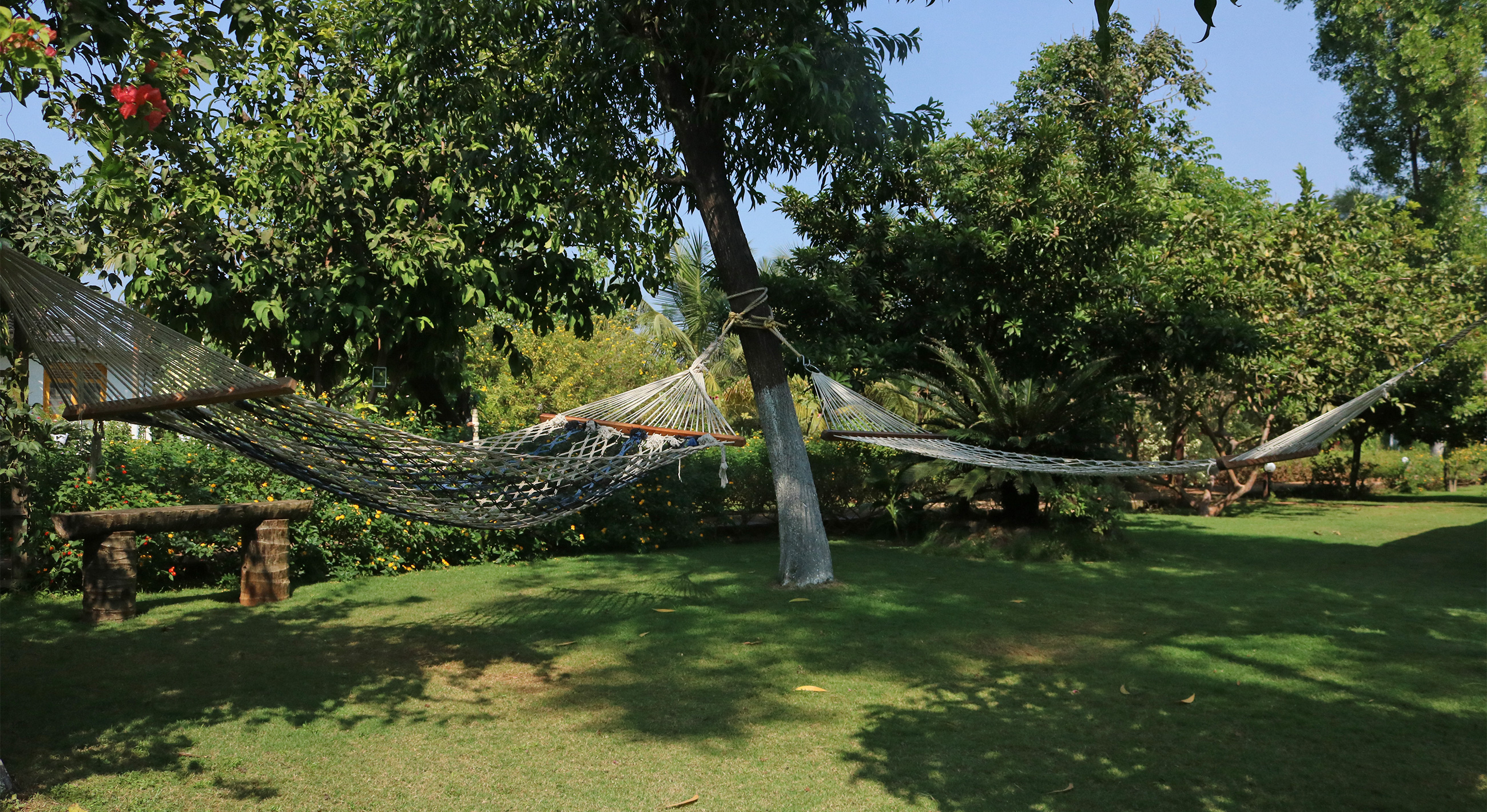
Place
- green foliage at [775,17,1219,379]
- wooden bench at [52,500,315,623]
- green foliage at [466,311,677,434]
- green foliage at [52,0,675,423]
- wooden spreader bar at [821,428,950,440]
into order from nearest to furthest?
1. wooden bench at [52,500,315,623]
2. wooden spreader bar at [821,428,950,440]
3. green foliage at [52,0,675,423]
4. green foliage at [775,17,1219,379]
5. green foliage at [466,311,677,434]

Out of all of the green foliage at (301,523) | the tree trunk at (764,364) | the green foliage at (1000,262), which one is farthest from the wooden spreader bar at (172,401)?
the green foliage at (1000,262)

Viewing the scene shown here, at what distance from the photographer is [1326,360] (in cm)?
1124

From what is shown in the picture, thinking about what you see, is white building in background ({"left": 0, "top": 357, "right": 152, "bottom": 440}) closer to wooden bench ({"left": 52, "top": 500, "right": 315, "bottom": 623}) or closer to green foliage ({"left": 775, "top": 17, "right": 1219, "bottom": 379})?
wooden bench ({"left": 52, "top": 500, "right": 315, "bottom": 623})

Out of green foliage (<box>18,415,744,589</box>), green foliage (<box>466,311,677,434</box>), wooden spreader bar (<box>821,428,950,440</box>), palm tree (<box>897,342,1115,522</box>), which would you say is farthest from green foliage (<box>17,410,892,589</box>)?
green foliage (<box>466,311,677,434</box>)

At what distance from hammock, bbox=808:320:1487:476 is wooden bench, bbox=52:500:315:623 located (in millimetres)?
3064

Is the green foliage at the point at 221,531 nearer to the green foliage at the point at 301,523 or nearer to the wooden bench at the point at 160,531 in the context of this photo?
the green foliage at the point at 301,523

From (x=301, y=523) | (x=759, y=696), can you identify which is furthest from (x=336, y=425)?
(x=301, y=523)

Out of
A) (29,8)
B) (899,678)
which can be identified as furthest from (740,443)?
(29,8)

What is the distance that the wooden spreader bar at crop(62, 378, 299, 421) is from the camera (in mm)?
2713

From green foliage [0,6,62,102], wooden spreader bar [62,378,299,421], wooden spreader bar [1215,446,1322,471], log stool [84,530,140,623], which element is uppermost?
green foliage [0,6,62,102]

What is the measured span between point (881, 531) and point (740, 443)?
393cm

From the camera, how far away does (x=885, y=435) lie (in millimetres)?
5715

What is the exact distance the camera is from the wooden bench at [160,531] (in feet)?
15.1

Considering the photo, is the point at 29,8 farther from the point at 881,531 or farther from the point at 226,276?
the point at 881,531
